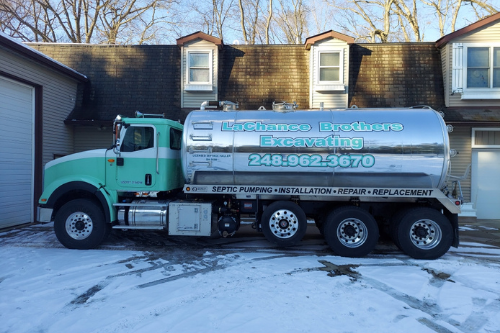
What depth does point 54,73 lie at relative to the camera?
11.6m

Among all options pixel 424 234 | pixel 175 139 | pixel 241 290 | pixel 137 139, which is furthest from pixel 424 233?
pixel 137 139

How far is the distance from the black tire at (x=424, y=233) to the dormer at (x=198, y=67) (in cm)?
842

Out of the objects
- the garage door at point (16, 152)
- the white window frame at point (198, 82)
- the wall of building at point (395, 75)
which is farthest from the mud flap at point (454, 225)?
the garage door at point (16, 152)

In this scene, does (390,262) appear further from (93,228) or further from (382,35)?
(382,35)

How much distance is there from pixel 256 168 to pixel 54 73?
855 centimetres

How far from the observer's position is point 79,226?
7641 millimetres

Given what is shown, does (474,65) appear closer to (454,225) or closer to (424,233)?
(454,225)

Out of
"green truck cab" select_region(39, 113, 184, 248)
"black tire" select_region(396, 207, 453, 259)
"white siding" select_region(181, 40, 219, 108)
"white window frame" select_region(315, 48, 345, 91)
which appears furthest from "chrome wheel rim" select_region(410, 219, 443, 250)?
"white siding" select_region(181, 40, 219, 108)

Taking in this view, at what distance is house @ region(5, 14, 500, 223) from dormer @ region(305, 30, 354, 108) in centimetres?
4

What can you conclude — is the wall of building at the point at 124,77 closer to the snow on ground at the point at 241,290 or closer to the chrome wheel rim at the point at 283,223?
the snow on ground at the point at 241,290

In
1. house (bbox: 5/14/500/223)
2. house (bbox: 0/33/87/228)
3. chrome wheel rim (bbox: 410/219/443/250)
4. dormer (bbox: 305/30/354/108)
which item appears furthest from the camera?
dormer (bbox: 305/30/354/108)

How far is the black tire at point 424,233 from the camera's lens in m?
7.03

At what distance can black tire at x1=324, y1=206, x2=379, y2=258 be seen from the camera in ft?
23.4

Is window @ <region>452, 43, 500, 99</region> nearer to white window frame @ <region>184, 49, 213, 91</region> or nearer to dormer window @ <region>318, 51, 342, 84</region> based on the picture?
dormer window @ <region>318, 51, 342, 84</region>
